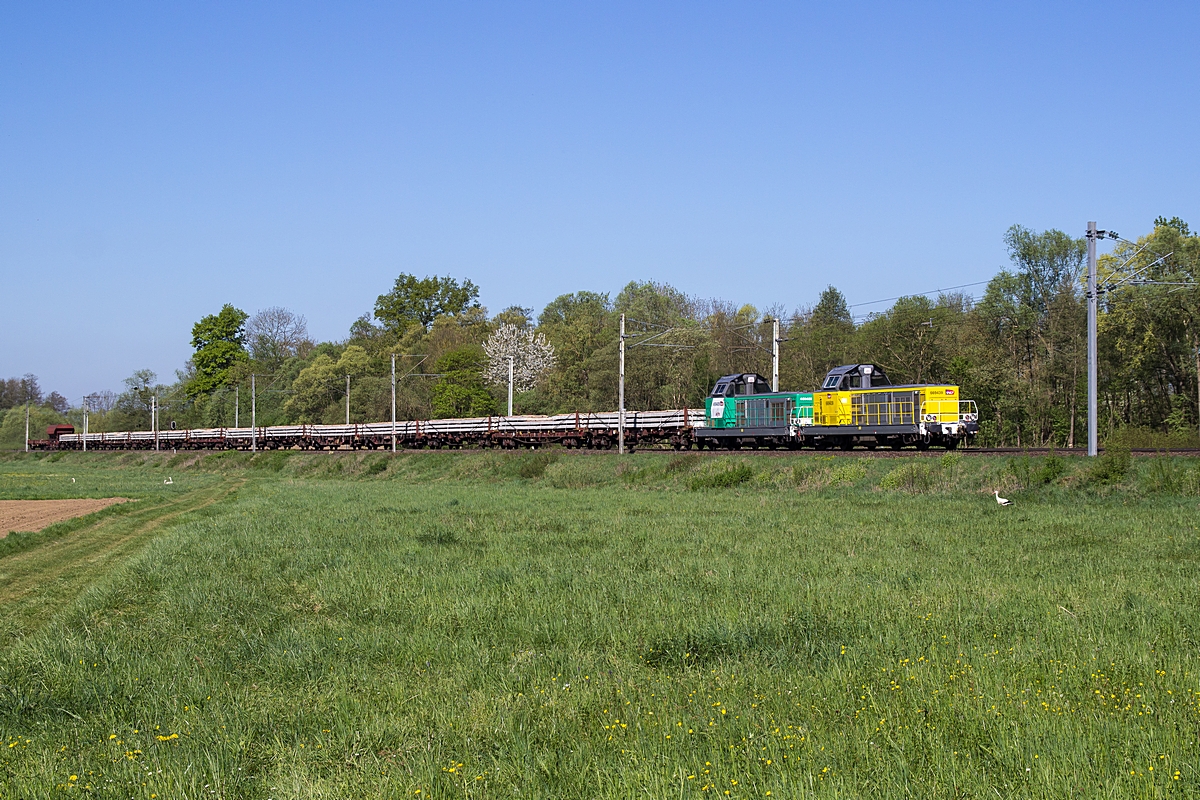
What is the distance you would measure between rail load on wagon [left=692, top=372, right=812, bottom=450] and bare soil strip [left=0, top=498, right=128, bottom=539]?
93.2 ft

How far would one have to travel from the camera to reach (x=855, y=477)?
109ft

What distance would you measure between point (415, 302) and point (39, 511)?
10311cm

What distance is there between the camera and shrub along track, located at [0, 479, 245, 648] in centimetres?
1469

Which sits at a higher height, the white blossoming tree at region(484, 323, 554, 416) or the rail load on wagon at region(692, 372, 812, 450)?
the white blossoming tree at region(484, 323, 554, 416)

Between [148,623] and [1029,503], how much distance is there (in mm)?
23064

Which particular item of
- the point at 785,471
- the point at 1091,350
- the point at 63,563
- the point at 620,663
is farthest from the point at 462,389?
the point at 620,663

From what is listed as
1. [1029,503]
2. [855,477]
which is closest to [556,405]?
[855,477]

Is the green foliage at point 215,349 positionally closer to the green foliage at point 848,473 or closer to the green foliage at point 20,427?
the green foliage at point 20,427

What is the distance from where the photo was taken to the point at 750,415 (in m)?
45.7

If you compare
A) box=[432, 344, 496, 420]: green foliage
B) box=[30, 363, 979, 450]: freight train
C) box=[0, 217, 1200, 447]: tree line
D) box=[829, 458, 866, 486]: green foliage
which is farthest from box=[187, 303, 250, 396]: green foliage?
box=[829, 458, 866, 486]: green foliage

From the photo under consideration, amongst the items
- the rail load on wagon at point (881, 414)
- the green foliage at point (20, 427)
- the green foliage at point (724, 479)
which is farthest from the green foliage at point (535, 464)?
the green foliage at point (20, 427)

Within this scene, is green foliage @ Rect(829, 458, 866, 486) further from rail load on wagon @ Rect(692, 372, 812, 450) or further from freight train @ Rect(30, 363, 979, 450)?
rail load on wagon @ Rect(692, 372, 812, 450)

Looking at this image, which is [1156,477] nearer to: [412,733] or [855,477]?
[855,477]

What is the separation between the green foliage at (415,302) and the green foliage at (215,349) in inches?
816
